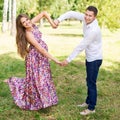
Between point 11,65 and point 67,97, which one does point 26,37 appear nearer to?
point 67,97

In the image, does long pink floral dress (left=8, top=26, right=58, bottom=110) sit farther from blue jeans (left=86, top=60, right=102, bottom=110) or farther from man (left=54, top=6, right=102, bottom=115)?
blue jeans (left=86, top=60, right=102, bottom=110)

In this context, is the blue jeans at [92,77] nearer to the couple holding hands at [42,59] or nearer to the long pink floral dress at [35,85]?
the couple holding hands at [42,59]

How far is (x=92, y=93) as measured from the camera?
629cm

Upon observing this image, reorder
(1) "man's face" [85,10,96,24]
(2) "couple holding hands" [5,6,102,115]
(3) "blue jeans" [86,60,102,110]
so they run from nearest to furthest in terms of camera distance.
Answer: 1. (1) "man's face" [85,10,96,24]
2. (2) "couple holding hands" [5,6,102,115]
3. (3) "blue jeans" [86,60,102,110]

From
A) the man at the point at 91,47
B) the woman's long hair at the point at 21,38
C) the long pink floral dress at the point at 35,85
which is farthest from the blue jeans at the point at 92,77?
the woman's long hair at the point at 21,38

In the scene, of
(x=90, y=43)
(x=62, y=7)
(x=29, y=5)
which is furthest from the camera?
(x=62, y=7)

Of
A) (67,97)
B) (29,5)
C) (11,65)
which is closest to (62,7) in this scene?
(29,5)

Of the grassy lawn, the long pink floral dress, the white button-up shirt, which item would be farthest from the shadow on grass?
the white button-up shirt

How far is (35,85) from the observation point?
6422mm

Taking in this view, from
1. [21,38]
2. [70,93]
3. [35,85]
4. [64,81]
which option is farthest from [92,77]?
[64,81]

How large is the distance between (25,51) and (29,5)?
1107 inches

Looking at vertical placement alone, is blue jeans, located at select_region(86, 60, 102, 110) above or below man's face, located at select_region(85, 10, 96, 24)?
below

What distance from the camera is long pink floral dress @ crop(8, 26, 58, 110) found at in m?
6.31

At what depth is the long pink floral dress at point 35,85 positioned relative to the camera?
631 cm
